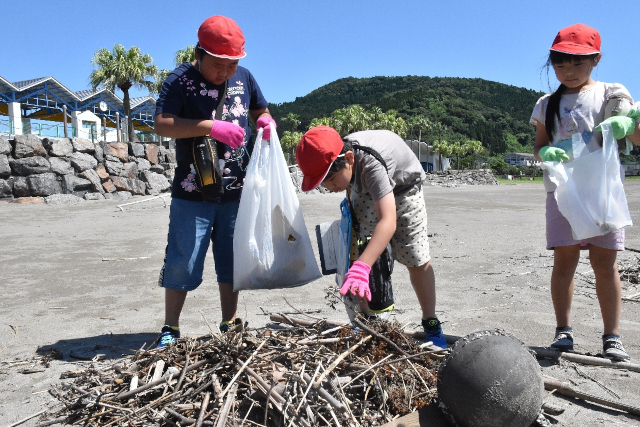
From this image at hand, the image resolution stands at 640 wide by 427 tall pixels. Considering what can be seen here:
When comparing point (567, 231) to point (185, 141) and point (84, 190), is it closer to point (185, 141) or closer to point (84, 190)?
point (185, 141)

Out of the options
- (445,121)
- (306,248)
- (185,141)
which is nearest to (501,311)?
(306,248)

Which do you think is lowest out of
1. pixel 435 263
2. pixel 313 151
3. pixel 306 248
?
pixel 435 263

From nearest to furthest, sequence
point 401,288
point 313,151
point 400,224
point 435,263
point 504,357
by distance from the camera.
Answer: point 504,357, point 313,151, point 400,224, point 401,288, point 435,263

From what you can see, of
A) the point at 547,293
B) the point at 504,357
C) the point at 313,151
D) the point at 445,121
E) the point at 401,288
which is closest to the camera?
the point at 504,357

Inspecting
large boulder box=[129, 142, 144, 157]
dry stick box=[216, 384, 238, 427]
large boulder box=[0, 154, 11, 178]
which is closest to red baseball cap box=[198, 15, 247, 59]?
dry stick box=[216, 384, 238, 427]

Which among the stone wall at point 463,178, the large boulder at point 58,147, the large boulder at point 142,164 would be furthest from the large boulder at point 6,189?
the stone wall at point 463,178

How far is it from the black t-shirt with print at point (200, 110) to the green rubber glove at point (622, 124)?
2137 millimetres

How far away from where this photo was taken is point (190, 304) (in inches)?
174

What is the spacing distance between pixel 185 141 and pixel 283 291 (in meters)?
2.21

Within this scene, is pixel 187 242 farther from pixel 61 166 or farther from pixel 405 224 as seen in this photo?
pixel 61 166

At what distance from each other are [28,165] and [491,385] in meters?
16.4

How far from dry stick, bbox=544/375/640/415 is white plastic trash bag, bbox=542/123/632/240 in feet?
2.87

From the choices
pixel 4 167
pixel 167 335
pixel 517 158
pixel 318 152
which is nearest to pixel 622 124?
pixel 318 152

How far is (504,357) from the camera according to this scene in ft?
6.69
